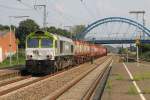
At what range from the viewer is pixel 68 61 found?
43.1 meters

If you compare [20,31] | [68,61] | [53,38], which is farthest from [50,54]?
[20,31]

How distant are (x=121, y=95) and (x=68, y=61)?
24.8 meters

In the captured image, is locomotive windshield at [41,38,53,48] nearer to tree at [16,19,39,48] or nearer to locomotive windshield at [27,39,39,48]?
locomotive windshield at [27,39,39,48]

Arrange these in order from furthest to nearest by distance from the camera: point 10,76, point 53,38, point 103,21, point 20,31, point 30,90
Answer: point 103,21 → point 20,31 → point 53,38 → point 10,76 → point 30,90

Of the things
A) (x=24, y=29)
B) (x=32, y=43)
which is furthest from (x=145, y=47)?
(x=32, y=43)

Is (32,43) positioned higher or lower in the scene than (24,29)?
lower

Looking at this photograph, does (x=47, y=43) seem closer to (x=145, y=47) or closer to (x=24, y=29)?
(x=145, y=47)

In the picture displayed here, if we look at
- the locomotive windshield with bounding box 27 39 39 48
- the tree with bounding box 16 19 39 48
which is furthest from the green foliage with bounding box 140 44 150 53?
the locomotive windshield with bounding box 27 39 39 48

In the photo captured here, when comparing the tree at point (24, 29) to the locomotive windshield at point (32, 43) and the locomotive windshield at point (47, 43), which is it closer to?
the locomotive windshield at point (32, 43)

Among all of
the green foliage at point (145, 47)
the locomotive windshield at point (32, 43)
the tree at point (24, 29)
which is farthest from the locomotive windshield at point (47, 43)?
the tree at point (24, 29)

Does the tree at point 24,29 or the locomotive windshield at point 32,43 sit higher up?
the tree at point 24,29

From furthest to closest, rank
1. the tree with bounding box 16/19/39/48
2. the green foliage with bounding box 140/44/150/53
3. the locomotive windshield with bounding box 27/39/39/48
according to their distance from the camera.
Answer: the tree with bounding box 16/19/39/48 → the green foliage with bounding box 140/44/150/53 → the locomotive windshield with bounding box 27/39/39/48

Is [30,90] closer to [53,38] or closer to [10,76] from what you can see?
[10,76]

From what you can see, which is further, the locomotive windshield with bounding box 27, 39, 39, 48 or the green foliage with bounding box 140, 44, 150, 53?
the green foliage with bounding box 140, 44, 150, 53
